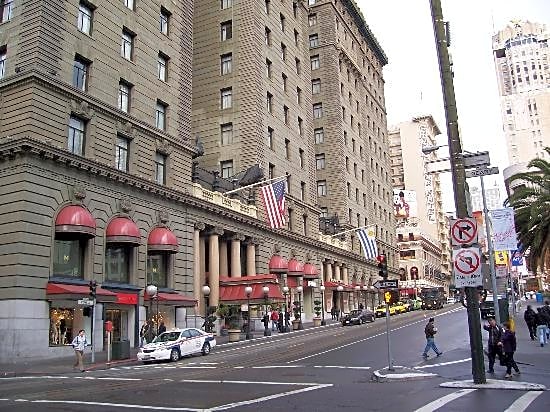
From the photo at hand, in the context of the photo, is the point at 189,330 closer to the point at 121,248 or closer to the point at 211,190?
the point at 121,248

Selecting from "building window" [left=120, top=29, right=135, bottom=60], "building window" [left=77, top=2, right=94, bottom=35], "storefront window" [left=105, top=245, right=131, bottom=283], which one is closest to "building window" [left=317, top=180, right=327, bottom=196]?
"building window" [left=120, top=29, right=135, bottom=60]

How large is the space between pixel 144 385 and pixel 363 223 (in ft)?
232

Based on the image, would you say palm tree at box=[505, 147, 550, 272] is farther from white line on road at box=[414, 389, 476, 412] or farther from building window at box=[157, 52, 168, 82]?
building window at box=[157, 52, 168, 82]

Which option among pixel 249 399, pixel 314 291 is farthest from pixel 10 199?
pixel 314 291

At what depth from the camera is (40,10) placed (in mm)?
30656

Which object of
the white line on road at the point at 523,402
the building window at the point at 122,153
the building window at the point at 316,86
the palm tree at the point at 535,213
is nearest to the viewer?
the white line on road at the point at 523,402

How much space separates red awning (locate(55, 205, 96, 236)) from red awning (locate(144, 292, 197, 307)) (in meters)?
6.68

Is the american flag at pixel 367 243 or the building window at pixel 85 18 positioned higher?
the building window at pixel 85 18

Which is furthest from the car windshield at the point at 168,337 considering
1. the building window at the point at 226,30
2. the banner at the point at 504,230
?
the building window at the point at 226,30

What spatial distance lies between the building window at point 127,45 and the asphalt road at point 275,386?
68.6 feet

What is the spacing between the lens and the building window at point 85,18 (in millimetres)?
34031

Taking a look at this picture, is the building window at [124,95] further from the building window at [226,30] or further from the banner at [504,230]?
the banner at [504,230]

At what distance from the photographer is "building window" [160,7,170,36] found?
4234 centimetres

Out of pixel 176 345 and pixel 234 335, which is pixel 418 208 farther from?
pixel 176 345
